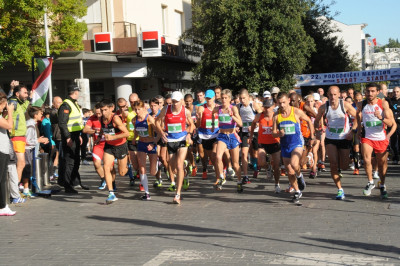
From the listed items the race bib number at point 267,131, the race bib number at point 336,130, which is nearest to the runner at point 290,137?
the race bib number at point 336,130

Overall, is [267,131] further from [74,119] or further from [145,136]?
[74,119]

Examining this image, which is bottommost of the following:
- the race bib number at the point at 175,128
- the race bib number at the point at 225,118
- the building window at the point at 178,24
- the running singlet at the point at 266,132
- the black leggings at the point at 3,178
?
the black leggings at the point at 3,178

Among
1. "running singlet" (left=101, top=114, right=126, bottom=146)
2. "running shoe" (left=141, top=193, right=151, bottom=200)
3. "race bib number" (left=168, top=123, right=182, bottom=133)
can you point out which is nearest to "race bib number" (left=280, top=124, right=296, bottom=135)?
"race bib number" (left=168, top=123, right=182, bottom=133)

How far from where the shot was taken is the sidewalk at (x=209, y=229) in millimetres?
6875

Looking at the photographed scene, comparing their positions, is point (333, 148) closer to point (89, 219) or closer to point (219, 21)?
point (89, 219)

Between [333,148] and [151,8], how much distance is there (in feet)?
78.5

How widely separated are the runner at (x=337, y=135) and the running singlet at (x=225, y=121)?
2090 mm

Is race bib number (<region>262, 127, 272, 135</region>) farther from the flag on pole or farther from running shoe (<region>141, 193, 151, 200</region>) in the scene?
the flag on pole

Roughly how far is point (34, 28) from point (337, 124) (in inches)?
710

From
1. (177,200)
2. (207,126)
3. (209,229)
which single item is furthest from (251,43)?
(209,229)

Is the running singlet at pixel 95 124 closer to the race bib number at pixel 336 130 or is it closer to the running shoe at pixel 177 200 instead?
the running shoe at pixel 177 200

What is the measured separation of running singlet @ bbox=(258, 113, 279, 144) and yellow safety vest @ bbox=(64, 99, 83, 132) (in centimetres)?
381

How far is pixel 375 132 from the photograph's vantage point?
10719 mm

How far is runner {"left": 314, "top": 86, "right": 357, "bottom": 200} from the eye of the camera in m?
10.7
